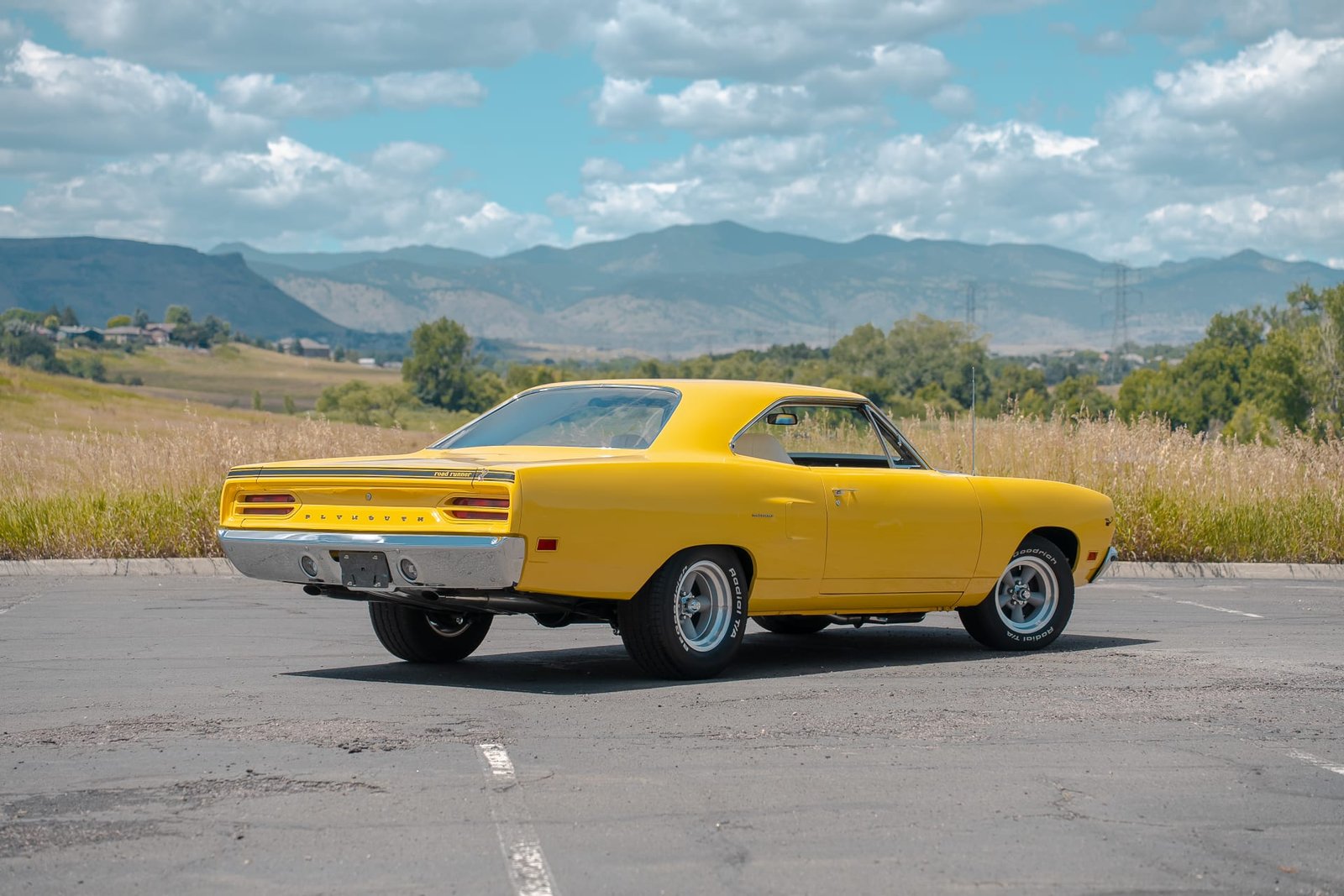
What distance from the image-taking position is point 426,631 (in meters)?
9.06

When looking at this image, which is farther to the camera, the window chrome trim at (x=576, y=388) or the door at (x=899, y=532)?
the door at (x=899, y=532)

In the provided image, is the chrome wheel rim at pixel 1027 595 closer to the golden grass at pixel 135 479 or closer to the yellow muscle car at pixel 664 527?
the yellow muscle car at pixel 664 527

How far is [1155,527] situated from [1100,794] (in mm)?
10943

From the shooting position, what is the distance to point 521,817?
540cm

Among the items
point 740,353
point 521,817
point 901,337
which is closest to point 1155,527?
point 521,817

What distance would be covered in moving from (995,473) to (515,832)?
14.6 meters

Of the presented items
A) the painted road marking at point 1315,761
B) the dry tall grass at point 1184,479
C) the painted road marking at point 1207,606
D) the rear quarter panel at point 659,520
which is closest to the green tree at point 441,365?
the dry tall grass at point 1184,479

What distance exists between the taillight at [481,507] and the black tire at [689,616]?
956 millimetres

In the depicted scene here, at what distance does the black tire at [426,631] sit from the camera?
8961mm

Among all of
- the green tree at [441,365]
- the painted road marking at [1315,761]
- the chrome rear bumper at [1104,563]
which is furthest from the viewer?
the green tree at [441,365]

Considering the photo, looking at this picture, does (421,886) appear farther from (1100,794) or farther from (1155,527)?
(1155,527)

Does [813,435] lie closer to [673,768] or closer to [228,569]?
[673,768]

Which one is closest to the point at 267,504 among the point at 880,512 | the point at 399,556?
the point at 399,556

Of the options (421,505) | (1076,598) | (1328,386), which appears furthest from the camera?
(1328,386)
